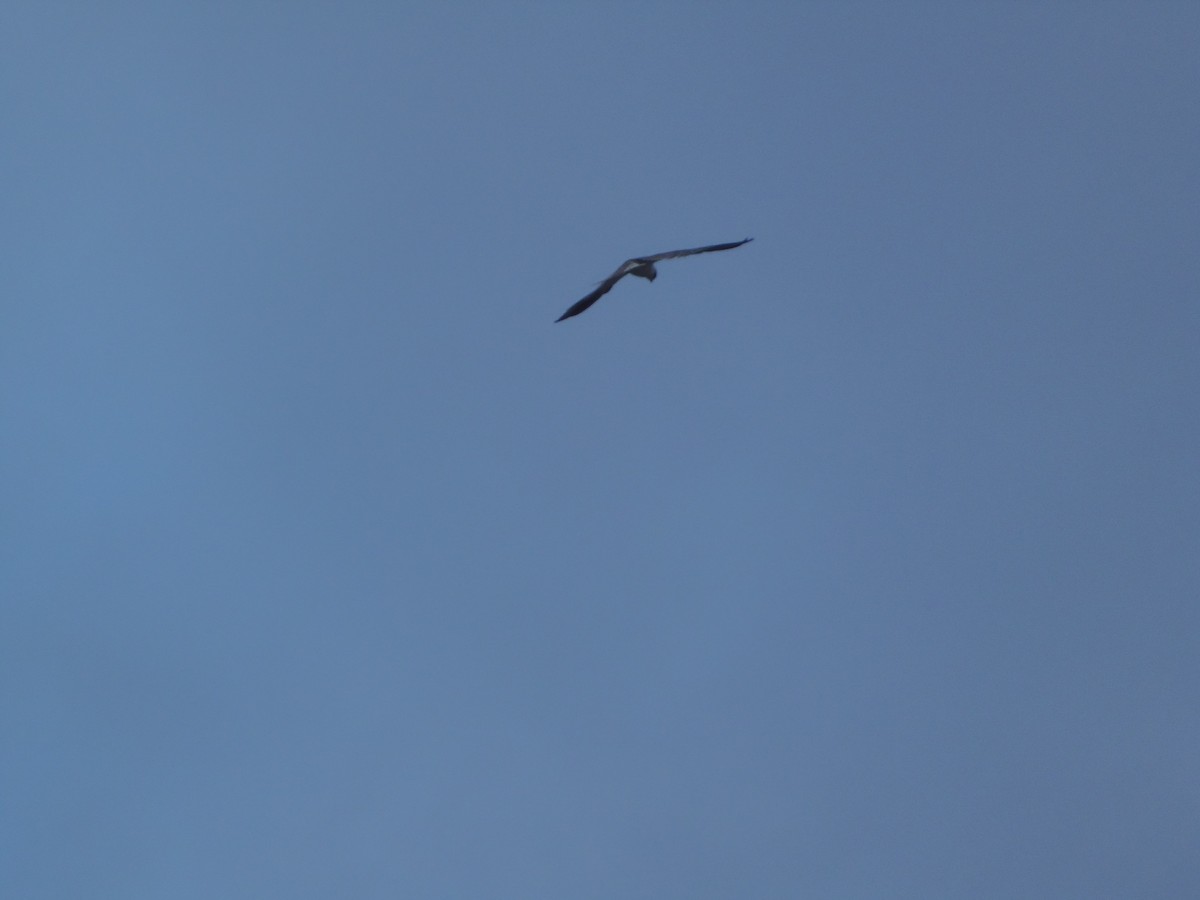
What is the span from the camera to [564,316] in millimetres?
23844

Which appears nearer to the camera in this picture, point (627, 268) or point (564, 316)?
point (564, 316)

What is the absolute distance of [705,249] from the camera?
27344 millimetres

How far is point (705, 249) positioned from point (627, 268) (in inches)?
90.2

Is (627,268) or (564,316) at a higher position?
(627,268)

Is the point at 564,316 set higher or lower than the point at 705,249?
lower

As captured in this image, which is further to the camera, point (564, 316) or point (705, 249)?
point (705, 249)

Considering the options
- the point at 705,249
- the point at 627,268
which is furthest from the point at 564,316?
the point at 705,249

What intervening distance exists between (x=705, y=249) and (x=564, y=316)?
17.6 feet

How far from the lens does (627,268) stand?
26422 millimetres

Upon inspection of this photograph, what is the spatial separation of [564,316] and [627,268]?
3.32 metres

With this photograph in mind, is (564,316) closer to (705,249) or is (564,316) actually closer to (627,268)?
(627,268)
